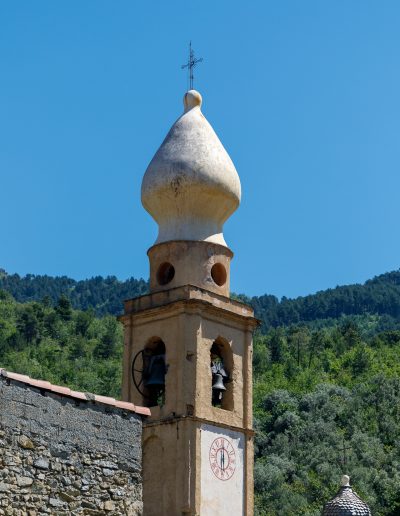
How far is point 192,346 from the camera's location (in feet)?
74.8

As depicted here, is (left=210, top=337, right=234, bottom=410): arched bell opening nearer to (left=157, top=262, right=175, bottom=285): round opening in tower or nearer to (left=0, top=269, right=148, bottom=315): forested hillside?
(left=157, top=262, right=175, bottom=285): round opening in tower

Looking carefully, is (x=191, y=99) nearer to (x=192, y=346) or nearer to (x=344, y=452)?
(x=192, y=346)

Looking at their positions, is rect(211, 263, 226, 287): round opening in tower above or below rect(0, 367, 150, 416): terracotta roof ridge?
above

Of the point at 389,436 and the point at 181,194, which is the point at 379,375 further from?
the point at 181,194

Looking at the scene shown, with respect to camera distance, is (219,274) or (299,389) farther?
(299,389)

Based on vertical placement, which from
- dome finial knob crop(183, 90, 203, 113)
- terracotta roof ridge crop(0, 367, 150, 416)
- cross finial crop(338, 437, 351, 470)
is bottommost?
terracotta roof ridge crop(0, 367, 150, 416)

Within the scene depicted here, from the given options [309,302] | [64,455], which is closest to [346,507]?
[64,455]

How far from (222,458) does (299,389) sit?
198 ft

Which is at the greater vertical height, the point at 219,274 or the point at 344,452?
the point at 344,452

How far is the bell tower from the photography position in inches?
871

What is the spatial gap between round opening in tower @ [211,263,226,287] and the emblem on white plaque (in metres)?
3.17

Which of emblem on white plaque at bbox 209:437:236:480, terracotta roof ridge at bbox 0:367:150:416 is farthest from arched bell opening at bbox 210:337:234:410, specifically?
terracotta roof ridge at bbox 0:367:150:416

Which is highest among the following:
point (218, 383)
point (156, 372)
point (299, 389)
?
point (299, 389)

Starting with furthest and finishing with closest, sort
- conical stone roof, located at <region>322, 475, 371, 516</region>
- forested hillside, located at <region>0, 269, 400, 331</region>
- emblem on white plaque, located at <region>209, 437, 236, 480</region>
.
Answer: forested hillside, located at <region>0, 269, 400, 331</region> < conical stone roof, located at <region>322, 475, 371, 516</region> < emblem on white plaque, located at <region>209, 437, 236, 480</region>
